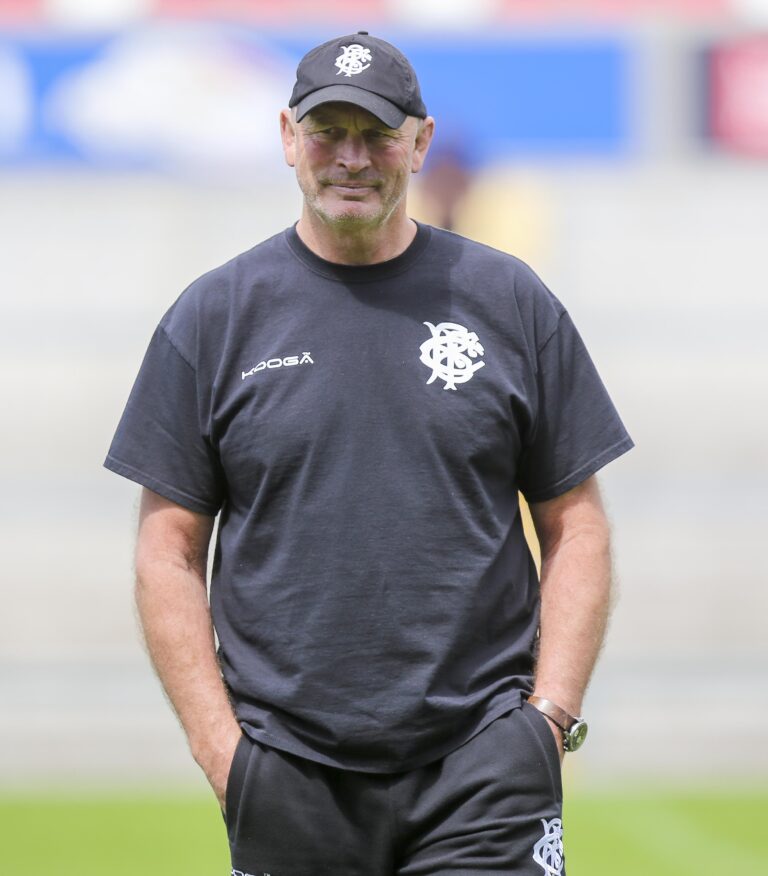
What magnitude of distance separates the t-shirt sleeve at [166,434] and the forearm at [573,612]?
2.12 feet

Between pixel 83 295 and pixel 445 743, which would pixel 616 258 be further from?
pixel 445 743

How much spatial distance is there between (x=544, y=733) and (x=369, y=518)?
48 cm

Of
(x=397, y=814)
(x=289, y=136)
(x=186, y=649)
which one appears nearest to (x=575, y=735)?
(x=397, y=814)

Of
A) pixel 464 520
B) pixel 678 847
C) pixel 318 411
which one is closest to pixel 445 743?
pixel 464 520

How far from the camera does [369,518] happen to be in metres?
2.80

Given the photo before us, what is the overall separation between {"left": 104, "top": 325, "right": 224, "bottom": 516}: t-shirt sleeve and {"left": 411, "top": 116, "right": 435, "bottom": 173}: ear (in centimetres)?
54

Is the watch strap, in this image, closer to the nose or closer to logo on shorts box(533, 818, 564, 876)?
logo on shorts box(533, 818, 564, 876)

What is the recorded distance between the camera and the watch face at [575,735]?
2.93 m

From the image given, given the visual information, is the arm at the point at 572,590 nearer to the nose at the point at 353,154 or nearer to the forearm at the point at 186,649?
the forearm at the point at 186,649

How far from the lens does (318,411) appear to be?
2.82 metres

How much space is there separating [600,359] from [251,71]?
2960 millimetres

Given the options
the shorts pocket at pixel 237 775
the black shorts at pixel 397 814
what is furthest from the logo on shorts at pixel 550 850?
the shorts pocket at pixel 237 775

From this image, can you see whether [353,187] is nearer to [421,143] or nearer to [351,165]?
[351,165]

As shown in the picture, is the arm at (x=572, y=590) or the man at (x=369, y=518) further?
the arm at (x=572, y=590)
